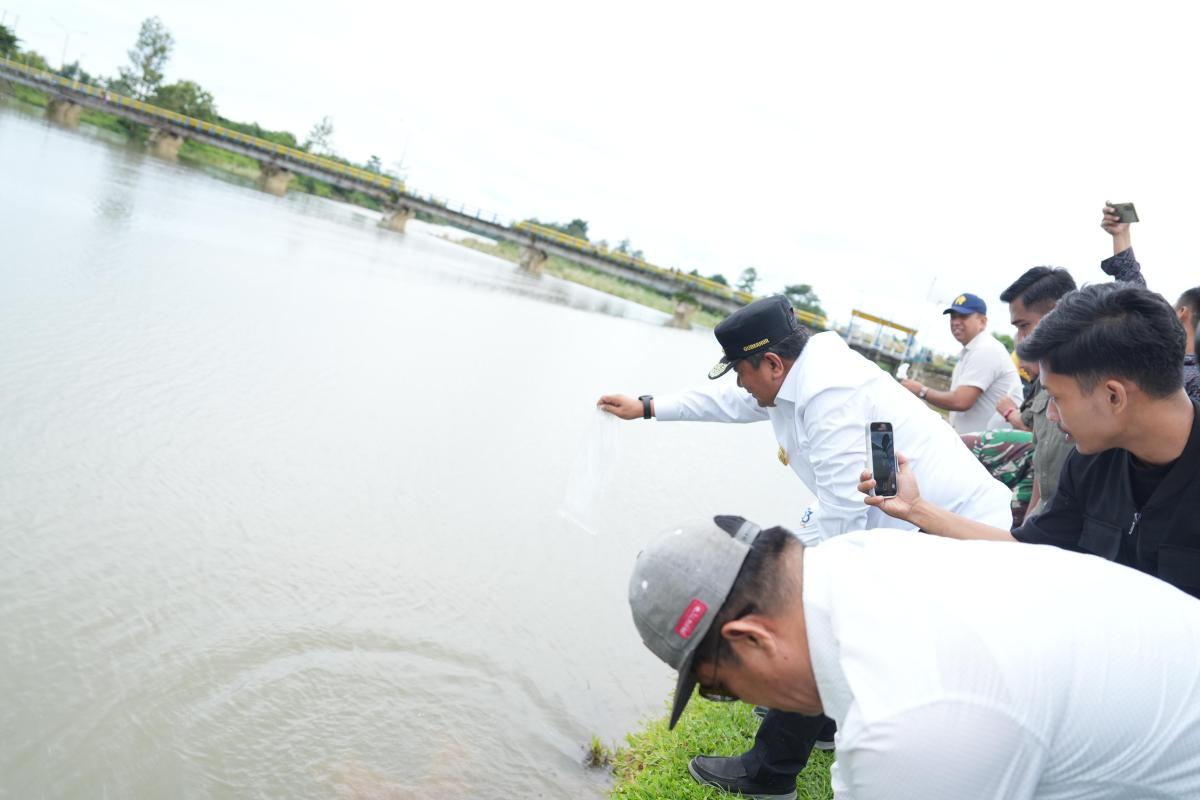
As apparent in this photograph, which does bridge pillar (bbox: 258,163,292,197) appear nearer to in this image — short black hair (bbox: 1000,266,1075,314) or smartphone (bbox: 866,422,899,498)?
short black hair (bbox: 1000,266,1075,314)

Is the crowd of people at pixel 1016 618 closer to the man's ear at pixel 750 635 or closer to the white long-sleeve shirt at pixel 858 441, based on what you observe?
the man's ear at pixel 750 635

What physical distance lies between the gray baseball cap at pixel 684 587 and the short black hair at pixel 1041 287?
3.34 m

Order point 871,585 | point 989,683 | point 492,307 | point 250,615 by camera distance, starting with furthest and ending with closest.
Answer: point 492,307
point 250,615
point 871,585
point 989,683

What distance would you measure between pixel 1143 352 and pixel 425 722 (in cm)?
291

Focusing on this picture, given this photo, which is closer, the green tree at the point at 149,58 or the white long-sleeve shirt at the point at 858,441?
the white long-sleeve shirt at the point at 858,441

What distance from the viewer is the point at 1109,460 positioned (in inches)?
82.5

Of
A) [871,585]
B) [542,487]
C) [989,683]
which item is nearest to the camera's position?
[989,683]

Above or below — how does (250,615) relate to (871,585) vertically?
below

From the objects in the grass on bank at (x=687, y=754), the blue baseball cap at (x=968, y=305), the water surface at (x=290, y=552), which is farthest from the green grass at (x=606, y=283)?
the grass on bank at (x=687, y=754)

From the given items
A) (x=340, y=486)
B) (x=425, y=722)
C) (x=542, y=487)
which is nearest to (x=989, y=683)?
(x=425, y=722)

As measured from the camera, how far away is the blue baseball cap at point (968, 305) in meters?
5.32

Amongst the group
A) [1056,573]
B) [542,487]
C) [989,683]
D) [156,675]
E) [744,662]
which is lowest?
[156,675]

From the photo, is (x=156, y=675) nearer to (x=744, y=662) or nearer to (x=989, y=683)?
(x=744, y=662)

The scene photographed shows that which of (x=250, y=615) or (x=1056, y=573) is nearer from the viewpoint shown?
(x=1056, y=573)
